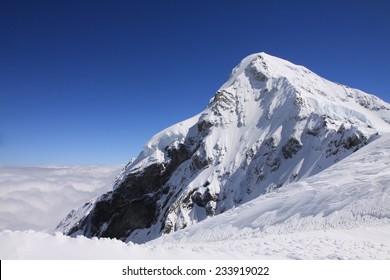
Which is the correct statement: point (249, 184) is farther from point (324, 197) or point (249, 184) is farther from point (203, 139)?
point (324, 197)

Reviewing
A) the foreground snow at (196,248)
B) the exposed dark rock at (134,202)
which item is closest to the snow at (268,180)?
the foreground snow at (196,248)

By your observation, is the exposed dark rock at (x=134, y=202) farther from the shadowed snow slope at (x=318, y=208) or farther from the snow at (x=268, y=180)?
the shadowed snow slope at (x=318, y=208)

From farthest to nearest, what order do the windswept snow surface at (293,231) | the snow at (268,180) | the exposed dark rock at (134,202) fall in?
the exposed dark rock at (134,202), the snow at (268,180), the windswept snow surface at (293,231)

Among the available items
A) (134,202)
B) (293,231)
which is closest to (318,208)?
(293,231)

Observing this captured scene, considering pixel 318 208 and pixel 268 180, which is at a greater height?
pixel 268 180

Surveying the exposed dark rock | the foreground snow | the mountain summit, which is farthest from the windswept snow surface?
the exposed dark rock

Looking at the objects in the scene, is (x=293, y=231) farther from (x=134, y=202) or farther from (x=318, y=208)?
(x=134, y=202)

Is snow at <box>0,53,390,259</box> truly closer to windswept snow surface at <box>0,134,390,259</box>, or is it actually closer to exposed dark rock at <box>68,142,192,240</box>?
windswept snow surface at <box>0,134,390,259</box>
